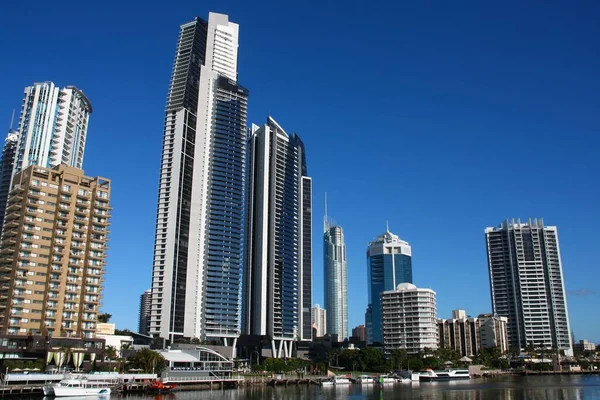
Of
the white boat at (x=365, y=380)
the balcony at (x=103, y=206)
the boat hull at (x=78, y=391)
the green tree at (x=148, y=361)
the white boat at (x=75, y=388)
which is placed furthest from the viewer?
the white boat at (x=365, y=380)

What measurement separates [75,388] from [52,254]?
4269 cm

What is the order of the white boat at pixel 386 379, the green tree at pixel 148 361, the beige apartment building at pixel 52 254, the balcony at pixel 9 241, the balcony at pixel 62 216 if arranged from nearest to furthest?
the beige apartment building at pixel 52 254
the balcony at pixel 9 241
the green tree at pixel 148 361
the balcony at pixel 62 216
the white boat at pixel 386 379

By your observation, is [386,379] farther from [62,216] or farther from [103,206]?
[62,216]

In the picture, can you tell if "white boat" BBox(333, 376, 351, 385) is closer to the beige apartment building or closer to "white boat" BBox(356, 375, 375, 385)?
"white boat" BBox(356, 375, 375, 385)

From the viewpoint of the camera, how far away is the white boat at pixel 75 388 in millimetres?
113131

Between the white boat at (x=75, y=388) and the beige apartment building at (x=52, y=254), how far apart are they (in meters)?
26.1

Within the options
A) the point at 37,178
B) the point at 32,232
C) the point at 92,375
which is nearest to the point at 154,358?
the point at 92,375

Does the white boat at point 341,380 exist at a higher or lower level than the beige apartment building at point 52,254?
lower

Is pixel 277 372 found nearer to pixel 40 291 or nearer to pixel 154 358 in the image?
pixel 154 358

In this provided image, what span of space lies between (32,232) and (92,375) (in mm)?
41755

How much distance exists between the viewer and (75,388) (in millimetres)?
114938

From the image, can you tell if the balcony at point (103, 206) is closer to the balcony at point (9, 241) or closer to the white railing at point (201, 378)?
the balcony at point (9, 241)

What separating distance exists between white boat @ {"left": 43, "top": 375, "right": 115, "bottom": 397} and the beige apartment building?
85.5 ft

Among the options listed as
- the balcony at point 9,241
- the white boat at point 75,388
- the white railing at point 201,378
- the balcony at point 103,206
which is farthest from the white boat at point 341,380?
the balcony at point 9,241
